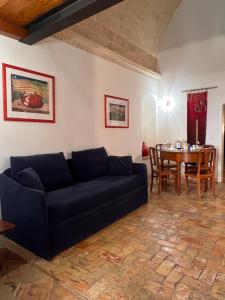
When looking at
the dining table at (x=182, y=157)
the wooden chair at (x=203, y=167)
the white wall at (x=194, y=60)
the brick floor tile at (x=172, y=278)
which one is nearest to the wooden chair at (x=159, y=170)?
the dining table at (x=182, y=157)

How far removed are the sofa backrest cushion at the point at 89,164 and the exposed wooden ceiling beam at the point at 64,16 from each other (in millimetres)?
1750

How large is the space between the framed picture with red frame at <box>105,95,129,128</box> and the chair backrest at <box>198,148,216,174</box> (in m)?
1.80

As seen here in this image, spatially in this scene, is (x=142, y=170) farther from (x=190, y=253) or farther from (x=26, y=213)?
(x=26, y=213)

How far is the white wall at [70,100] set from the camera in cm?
281

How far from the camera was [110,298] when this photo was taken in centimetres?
159

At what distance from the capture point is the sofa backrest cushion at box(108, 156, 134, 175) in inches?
144

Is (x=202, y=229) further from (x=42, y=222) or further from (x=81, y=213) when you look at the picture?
(x=42, y=222)

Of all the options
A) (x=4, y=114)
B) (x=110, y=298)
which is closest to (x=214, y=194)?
(x=110, y=298)

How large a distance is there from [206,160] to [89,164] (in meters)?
2.25

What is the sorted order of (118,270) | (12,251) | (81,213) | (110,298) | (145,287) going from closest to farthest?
(110,298)
(145,287)
(118,270)
(12,251)
(81,213)

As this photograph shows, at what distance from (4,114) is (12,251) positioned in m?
1.64

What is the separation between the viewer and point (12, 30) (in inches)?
101

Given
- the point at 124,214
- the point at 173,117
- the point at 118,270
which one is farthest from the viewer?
the point at 173,117

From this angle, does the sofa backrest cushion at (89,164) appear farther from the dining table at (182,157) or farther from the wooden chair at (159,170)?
the dining table at (182,157)
